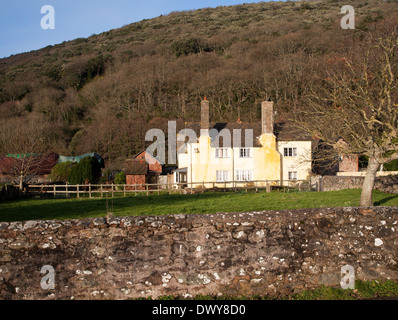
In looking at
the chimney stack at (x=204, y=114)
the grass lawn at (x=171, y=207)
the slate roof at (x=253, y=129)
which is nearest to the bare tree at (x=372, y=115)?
the grass lawn at (x=171, y=207)

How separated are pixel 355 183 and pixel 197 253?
21.1m

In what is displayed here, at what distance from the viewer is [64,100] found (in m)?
74.6

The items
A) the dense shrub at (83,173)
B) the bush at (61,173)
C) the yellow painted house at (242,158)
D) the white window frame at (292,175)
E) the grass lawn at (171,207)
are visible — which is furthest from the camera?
the bush at (61,173)

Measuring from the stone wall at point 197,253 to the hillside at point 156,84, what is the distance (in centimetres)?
3023

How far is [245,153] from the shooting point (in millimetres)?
37250

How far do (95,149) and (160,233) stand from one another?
5087cm

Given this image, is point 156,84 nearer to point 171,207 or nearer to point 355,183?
point 355,183

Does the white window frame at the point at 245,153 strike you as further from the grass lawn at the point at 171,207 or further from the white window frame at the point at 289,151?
the grass lawn at the point at 171,207

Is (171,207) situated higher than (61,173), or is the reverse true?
(61,173)

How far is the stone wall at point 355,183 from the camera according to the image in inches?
788

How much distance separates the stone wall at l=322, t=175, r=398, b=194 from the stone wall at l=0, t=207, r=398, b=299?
15081 millimetres

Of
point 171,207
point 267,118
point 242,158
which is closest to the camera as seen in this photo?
point 171,207

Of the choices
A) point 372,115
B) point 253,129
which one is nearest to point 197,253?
point 372,115
